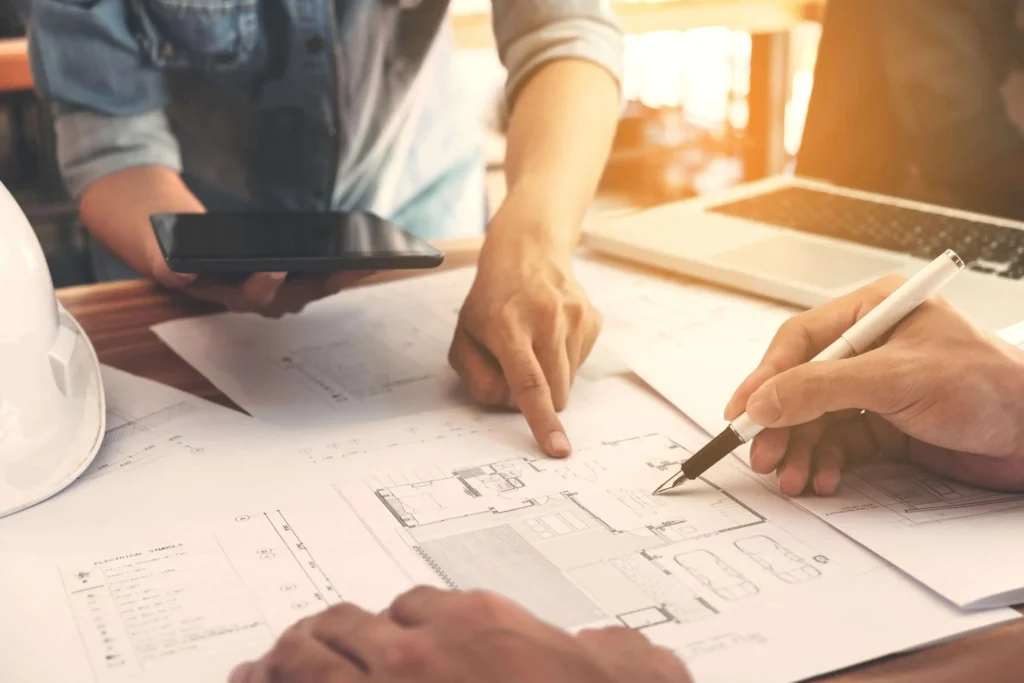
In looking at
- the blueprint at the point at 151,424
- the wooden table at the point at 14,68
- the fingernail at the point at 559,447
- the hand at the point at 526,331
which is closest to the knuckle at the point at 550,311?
the hand at the point at 526,331

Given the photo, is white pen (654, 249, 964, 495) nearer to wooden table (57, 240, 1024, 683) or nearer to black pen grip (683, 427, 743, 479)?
black pen grip (683, 427, 743, 479)

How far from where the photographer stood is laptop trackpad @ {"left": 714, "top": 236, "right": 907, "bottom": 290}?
88 cm

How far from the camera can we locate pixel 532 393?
65 cm

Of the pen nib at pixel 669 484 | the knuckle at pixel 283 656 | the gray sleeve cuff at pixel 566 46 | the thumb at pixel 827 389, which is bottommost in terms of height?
the pen nib at pixel 669 484

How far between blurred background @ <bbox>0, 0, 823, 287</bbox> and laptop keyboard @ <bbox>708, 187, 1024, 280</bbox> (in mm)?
104

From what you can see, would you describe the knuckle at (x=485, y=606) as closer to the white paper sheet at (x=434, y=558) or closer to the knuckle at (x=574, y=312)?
the white paper sheet at (x=434, y=558)

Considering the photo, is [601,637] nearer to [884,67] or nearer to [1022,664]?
[1022,664]

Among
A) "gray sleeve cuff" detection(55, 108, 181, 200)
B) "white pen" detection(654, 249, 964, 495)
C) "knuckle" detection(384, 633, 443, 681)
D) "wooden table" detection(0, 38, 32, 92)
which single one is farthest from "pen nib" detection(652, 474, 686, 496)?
"wooden table" detection(0, 38, 32, 92)

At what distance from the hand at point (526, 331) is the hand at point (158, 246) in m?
0.11

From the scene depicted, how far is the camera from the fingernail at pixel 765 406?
54 centimetres

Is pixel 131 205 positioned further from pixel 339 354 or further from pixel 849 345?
pixel 849 345

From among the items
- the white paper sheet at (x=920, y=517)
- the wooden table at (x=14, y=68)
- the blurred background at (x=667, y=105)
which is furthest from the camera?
the blurred background at (x=667, y=105)

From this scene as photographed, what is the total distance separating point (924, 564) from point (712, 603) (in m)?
0.11

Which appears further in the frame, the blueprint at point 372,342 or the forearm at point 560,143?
the forearm at point 560,143
